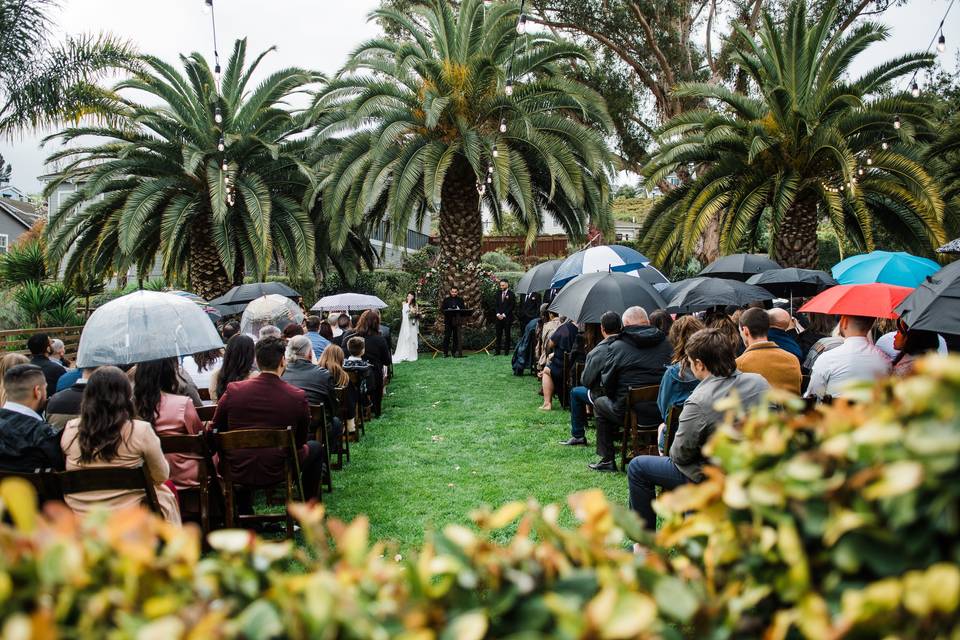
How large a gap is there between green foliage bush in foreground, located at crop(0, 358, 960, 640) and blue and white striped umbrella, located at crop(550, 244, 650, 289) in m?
11.2

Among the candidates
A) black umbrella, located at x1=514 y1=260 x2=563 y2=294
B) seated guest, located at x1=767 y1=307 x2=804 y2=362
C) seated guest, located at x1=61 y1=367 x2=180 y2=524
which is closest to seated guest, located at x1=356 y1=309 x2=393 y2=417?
black umbrella, located at x1=514 y1=260 x2=563 y2=294

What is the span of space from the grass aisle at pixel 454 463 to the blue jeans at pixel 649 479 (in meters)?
0.87

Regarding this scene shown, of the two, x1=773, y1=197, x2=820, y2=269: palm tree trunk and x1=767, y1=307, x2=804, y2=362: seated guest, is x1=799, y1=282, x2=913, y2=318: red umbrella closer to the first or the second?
x1=767, y1=307, x2=804, y2=362: seated guest

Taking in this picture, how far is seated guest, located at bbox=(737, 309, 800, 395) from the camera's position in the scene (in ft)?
19.9

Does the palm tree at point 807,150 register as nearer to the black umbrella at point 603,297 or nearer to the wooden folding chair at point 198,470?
the black umbrella at point 603,297

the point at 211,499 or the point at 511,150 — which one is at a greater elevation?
the point at 511,150

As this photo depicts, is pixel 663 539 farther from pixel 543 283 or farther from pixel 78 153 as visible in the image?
pixel 78 153

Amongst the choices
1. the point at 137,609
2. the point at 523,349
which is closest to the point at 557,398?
the point at 523,349

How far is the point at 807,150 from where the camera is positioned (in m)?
15.9

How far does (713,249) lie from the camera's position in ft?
93.9

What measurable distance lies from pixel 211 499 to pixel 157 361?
46.3 inches

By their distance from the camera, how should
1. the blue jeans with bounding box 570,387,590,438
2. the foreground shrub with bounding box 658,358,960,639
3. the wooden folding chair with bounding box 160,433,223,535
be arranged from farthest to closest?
the blue jeans with bounding box 570,387,590,438, the wooden folding chair with bounding box 160,433,223,535, the foreground shrub with bounding box 658,358,960,639

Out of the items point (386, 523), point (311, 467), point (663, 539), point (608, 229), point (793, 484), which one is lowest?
point (386, 523)

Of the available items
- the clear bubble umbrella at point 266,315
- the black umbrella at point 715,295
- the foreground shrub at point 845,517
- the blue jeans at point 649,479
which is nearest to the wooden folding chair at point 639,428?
the blue jeans at point 649,479
